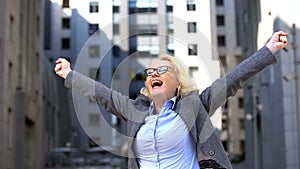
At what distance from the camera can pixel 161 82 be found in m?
3.72

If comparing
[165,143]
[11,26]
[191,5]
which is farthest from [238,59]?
[165,143]

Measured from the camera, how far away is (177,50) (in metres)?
4.57

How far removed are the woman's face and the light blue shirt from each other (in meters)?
0.06

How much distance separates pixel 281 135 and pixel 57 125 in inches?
671

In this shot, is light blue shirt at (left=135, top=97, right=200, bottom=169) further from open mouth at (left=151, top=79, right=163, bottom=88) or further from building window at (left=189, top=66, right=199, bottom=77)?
building window at (left=189, top=66, right=199, bottom=77)

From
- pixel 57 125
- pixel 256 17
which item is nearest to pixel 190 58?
pixel 256 17

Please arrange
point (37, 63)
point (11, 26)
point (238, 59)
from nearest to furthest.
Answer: point (11, 26) < point (238, 59) < point (37, 63)

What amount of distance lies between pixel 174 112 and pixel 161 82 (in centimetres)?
18

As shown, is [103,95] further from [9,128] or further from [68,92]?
[9,128]

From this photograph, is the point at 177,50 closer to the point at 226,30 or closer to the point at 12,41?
the point at 12,41

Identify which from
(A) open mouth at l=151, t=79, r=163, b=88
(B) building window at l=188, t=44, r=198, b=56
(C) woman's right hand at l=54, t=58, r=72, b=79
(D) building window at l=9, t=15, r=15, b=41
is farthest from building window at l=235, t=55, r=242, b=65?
(A) open mouth at l=151, t=79, r=163, b=88

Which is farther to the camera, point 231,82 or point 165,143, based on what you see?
point 231,82

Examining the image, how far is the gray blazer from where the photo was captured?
11.9 ft

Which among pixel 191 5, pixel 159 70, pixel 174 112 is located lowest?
pixel 174 112
